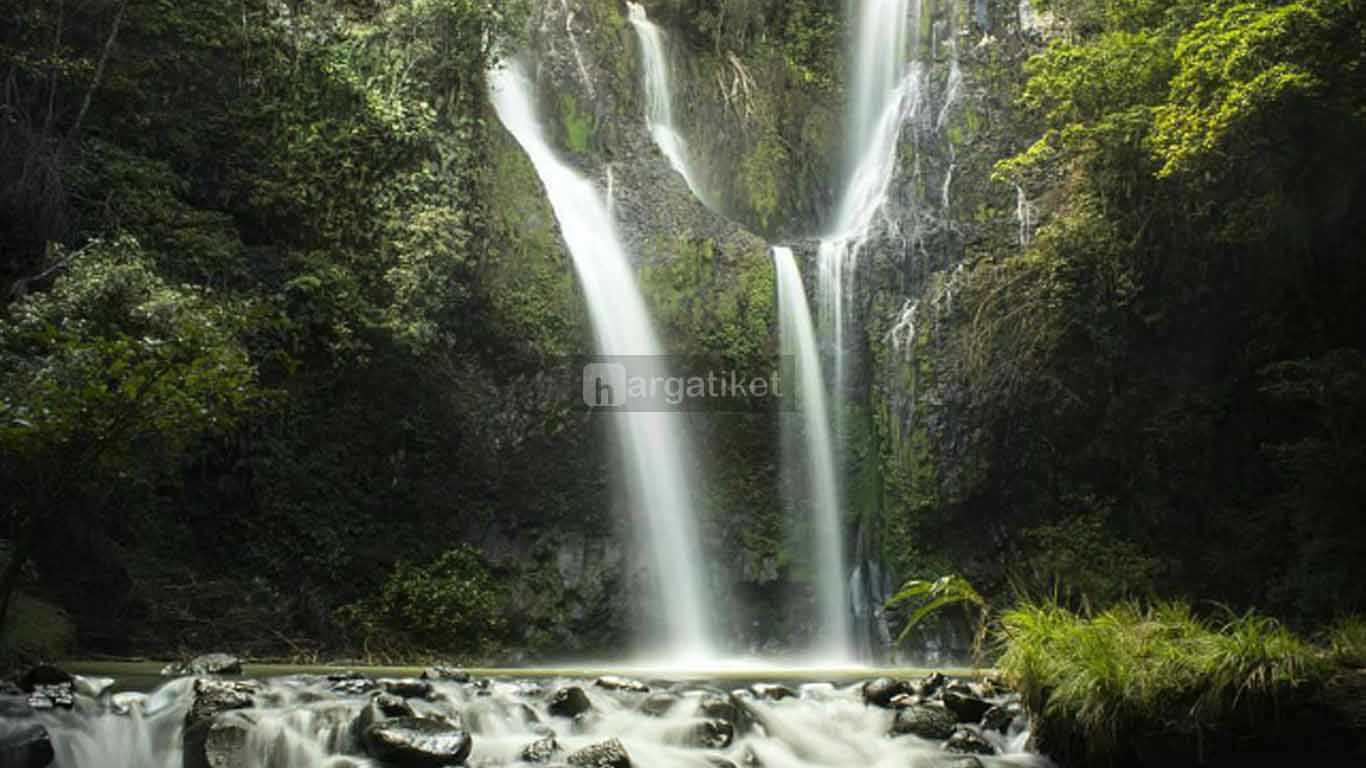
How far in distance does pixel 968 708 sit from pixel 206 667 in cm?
632

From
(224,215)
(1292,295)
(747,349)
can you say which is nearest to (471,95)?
(224,215)

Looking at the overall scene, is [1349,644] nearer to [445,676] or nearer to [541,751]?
[541,751]

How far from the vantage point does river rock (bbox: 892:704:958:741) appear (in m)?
8.11

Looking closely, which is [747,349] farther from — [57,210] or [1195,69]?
[57,210]

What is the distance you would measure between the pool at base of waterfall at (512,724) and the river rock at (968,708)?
0.04 feet

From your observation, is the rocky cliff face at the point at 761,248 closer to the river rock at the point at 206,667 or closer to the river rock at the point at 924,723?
the river rock at the point at 206,667

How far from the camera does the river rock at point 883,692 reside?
8.74m

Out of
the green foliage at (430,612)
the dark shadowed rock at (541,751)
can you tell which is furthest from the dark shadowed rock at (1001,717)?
the green foliage at (430,612)

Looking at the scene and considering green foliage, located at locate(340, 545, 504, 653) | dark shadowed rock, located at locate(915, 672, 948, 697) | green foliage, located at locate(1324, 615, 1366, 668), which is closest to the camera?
green foliage, located at locate(1324, 615, 1366, 668)

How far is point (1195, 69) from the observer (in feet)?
45.3

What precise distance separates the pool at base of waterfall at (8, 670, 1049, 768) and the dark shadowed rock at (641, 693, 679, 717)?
0.07 ft

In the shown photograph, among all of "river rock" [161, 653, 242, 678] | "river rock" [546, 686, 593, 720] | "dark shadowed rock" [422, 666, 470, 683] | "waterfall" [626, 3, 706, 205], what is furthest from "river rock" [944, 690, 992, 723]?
"waterfall" [626, 3, 706, 205]

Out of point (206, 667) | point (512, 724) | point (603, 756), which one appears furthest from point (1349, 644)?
point (206, 667)

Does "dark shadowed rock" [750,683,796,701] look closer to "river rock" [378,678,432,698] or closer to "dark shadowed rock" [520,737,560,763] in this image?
"dark shadowed rock" [520,737,560,763]
